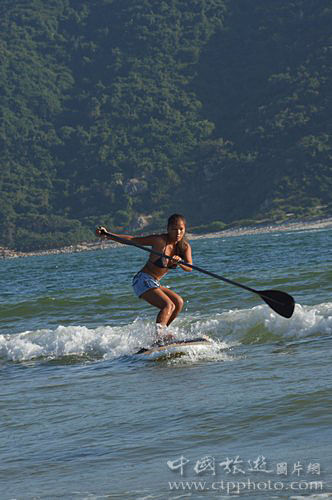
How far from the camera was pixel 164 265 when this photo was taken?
10.3 meters

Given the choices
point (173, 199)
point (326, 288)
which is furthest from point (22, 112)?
point (326, 288)

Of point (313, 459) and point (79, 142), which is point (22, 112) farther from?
point (313, 459)

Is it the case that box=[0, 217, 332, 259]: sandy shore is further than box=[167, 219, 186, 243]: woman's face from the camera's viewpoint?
Yes

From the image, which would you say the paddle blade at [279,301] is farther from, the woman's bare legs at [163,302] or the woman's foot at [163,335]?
the woman's foot at [163,335]

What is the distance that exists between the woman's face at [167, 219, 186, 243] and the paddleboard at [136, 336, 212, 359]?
1.23m

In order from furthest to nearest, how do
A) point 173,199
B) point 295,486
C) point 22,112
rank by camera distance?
point 22,112 < point 173,199 < point 295,486

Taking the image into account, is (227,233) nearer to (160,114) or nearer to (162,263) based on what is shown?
(160,114)

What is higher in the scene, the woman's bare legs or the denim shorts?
the denim shorts

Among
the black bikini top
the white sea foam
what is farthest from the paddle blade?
the black bikini top

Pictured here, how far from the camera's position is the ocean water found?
17.6 feet

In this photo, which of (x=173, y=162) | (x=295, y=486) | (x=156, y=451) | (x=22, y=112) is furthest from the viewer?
(x=22, y=112)

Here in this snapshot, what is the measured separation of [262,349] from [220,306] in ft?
16.2

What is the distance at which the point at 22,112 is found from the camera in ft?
A: 447

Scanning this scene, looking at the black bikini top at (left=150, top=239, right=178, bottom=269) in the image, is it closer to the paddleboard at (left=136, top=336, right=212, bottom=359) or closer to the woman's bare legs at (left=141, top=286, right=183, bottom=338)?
the woman's bare legs at (left=141, top=286, right=183, bottom=338)
